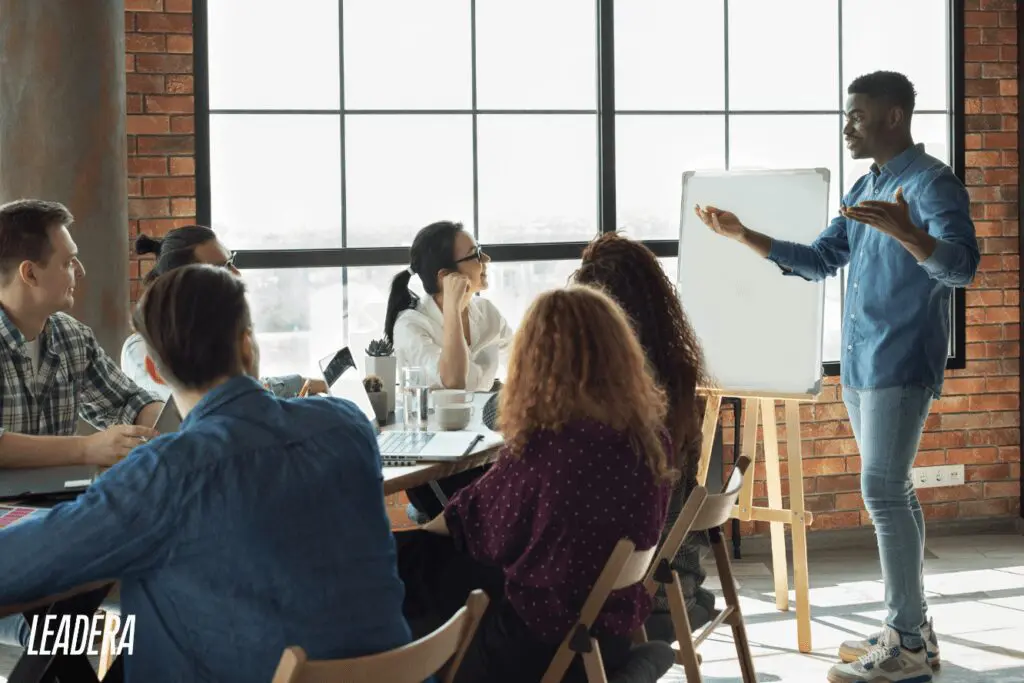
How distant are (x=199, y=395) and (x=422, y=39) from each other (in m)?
3.37

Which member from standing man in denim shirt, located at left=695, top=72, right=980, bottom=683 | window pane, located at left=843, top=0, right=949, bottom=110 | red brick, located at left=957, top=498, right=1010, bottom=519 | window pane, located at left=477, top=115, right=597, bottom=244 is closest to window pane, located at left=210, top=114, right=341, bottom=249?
window pane, located at left=477, top=115, right=597, bottom=244

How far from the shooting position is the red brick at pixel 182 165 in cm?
437

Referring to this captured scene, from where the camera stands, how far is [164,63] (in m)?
4.33

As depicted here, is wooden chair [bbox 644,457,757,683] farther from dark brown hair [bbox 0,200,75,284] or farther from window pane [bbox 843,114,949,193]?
window pane [bbox 843,114,949,193]

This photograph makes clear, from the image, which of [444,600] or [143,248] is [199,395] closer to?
[444,600]

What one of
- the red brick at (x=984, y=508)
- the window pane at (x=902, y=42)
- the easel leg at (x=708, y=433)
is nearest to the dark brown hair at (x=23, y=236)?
the easel leg at (x=708, y=433)

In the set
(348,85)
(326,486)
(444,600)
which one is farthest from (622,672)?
(348,85)

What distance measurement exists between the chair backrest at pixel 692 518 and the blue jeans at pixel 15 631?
1193 mm

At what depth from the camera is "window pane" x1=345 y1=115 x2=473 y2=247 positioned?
4.66 meters

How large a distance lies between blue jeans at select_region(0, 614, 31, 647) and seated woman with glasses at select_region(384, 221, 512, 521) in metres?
1.66

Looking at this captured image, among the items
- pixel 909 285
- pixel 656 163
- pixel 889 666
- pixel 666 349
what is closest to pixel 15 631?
pixel 666 349

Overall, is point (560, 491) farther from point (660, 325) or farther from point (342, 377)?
point (342, 377)

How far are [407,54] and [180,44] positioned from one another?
2.81ft

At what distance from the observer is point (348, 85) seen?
4.64m
